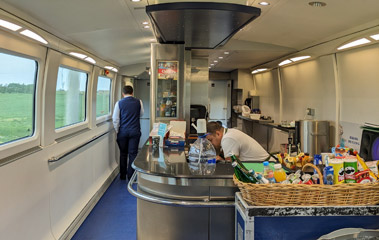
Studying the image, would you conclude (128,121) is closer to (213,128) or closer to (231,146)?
(213,128)

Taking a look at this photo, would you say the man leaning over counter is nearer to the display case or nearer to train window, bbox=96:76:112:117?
the display case

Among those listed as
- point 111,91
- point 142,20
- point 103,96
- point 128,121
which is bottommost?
point 128,121

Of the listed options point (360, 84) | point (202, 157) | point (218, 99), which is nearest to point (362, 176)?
point (202, 157)

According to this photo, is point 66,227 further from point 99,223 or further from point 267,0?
point 267,0

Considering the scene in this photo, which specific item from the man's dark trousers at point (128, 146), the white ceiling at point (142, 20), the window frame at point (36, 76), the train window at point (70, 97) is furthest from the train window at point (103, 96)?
the window frame at point (36, 76)

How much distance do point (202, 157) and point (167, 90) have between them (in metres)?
2.12

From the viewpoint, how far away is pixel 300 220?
69.2 inches

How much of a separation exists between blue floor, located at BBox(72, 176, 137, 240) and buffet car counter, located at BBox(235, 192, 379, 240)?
2.47 meters

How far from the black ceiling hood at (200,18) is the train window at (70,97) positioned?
1.49m

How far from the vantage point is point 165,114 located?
15.7 ft

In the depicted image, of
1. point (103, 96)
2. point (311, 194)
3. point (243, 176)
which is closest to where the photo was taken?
point (311, 194)

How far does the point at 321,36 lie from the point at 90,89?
12.0ft

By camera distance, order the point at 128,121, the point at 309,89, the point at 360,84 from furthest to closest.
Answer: the point at 128,121
the point at 309,89
the point at 360,84

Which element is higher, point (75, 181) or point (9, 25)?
point (9, 25)
